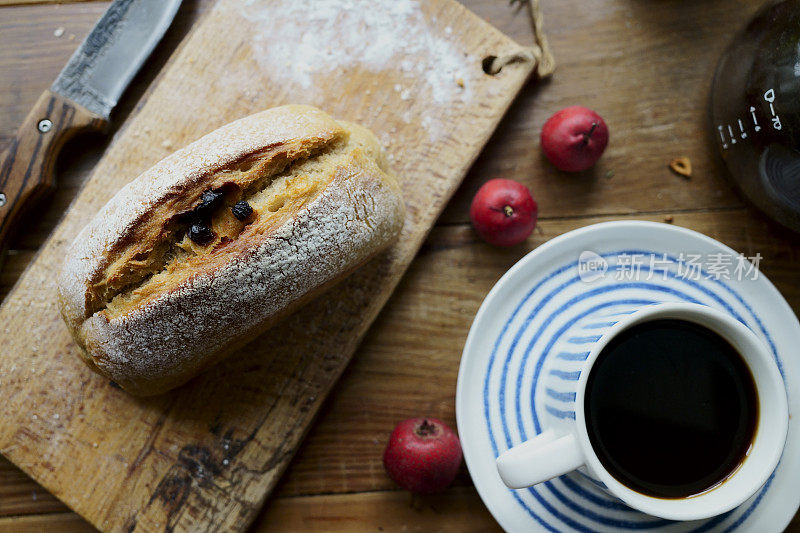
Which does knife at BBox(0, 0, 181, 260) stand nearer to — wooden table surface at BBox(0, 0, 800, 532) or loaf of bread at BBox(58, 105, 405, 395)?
wooden table surface at BBox(0, 0, 800, 532)

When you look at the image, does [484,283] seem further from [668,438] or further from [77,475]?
[77,475]

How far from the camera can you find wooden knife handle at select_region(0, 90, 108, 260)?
107cm

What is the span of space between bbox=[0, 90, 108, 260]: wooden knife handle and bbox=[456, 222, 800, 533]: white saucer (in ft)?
2.58

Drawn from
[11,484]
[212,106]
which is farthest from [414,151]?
[11,484]

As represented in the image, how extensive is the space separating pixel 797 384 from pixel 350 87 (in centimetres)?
90

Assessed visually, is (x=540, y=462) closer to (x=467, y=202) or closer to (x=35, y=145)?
(x=467, y=202)

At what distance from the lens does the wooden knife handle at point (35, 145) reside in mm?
1074

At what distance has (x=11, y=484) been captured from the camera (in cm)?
111

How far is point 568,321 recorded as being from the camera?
3.23 feet

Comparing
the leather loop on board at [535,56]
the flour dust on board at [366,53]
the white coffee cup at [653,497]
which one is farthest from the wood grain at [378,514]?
the leather loop on board at [535,56]

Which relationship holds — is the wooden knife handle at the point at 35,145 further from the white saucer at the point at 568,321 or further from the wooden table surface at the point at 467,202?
the white saucer at the point at 568,321

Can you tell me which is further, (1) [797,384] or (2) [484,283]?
(2) [484,283]

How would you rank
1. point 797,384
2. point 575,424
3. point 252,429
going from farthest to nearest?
point 252,429
point 797,384
point 575,424

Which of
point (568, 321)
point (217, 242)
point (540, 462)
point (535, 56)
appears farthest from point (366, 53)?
point (540, 462)
